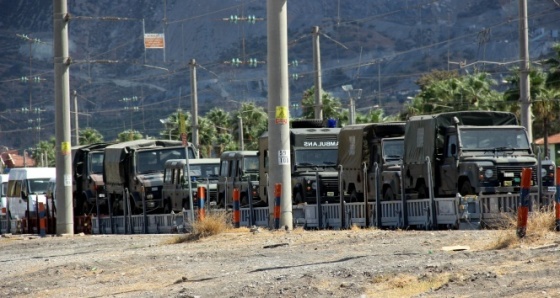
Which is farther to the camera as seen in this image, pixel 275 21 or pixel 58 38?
pixel 58 38

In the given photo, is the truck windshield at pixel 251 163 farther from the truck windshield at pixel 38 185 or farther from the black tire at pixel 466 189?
the truck windshield at pixel 38 185

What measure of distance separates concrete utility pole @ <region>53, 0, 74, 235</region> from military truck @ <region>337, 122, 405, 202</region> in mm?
8759

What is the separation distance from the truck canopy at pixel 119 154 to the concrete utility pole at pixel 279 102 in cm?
1787

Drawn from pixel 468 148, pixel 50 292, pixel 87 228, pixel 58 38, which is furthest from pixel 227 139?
pixel 50 292

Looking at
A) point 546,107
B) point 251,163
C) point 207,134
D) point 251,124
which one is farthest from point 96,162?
point 207,134

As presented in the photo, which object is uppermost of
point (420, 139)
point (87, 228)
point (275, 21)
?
point (275, 21)

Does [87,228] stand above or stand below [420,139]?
below

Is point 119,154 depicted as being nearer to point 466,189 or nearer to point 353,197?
point 353,197

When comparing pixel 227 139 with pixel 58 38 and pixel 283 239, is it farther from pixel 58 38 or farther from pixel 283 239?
pixel 283 239

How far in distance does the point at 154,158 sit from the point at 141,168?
24.0 inches

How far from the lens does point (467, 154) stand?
2697 cm

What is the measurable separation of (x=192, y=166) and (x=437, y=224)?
1573 cm

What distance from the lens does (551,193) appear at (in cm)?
2231

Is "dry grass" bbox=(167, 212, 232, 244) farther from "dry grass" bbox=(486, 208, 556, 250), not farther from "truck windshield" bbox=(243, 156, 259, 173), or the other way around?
"truck windshield" bbox=(243, 156, 259, 173)
